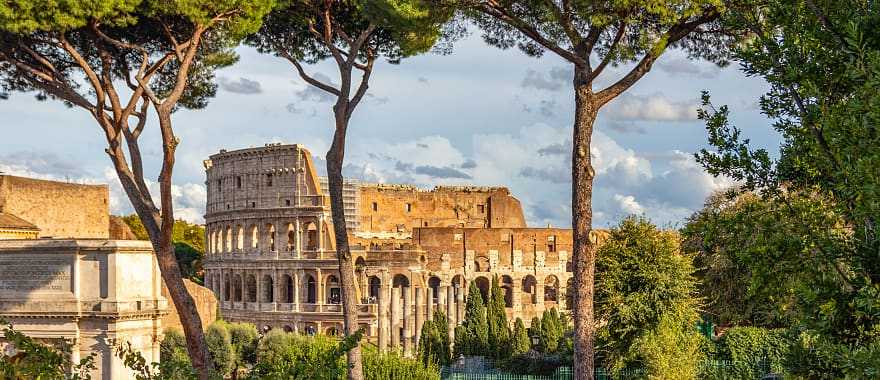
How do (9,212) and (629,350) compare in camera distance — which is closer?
(629,350)

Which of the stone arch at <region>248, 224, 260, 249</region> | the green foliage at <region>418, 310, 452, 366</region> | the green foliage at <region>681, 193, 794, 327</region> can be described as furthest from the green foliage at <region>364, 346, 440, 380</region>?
the stone arch at <region>248, 224, 260, 249</region>

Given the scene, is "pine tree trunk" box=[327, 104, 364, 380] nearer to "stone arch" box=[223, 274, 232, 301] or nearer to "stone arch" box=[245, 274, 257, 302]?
"stone arch" box=[245, 274, 257, 302]

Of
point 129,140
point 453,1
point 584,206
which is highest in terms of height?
point 453,1

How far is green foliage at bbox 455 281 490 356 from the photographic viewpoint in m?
26.5

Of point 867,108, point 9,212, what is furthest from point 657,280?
point 9,212

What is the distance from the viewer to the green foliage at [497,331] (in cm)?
2646

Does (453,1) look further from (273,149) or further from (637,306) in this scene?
(273,149)

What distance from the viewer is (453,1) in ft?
37.5

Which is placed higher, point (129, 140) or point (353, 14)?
point (353, 14)

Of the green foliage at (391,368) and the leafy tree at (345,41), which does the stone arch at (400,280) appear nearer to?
the green foliage at (391,368)

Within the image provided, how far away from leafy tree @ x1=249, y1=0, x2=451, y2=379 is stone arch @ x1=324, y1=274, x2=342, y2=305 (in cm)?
2711

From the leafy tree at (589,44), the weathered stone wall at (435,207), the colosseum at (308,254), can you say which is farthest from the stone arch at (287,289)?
the leafy tree at (589,44)

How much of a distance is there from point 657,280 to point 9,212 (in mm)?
17717

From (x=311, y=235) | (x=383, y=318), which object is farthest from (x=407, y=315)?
(x=311, y=235)
